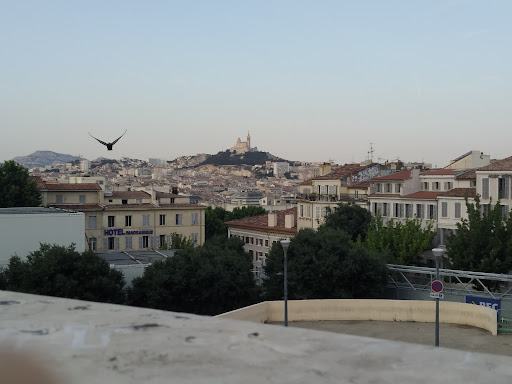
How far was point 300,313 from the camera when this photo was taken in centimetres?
2750

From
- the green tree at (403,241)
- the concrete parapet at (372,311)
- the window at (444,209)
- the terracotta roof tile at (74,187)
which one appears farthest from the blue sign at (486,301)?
the terracotta roof tile at (74,187)

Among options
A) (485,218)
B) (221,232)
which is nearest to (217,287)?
(485,218)

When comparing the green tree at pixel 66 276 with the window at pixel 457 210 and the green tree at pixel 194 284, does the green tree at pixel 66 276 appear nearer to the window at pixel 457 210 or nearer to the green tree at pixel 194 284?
the green tree at pixel 194 284

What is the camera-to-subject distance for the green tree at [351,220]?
52.7m

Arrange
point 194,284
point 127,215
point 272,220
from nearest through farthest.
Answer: point 194,284 < point 272,220 < point 127,215

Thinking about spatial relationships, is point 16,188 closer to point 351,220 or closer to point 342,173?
point 351,220

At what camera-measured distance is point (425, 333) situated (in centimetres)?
2531

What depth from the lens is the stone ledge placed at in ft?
7.22

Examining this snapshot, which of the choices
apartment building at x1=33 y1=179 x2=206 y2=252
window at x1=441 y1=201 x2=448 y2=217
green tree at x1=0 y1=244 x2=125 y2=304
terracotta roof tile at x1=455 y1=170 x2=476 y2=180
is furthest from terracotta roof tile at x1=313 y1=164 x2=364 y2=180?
green tree at x1=0 y1=244 x2=125 y2=304

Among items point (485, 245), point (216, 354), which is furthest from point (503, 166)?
point (216, 354)

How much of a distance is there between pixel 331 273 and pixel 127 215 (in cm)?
3932

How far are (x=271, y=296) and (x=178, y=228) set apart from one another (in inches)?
1496

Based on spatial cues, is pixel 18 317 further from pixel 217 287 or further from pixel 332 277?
pixel 332 277

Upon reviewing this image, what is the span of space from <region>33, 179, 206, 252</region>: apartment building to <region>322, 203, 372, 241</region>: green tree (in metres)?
20.9
